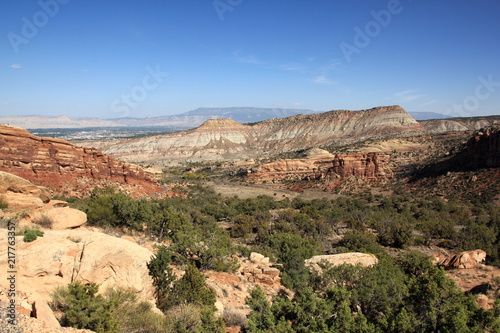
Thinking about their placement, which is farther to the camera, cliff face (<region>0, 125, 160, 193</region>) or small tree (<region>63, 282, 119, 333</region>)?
cliff face (<region>0, 125, 160, 193</region>)

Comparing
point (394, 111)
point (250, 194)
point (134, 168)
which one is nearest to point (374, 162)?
point (250, 194)

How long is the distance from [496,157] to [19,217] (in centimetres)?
5235

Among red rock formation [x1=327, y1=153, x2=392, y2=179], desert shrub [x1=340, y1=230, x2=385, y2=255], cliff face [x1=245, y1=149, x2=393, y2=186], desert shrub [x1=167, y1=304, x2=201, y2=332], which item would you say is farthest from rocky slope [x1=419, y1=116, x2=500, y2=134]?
desert shrub [x1=167, y1=304, x2=201, y2=332]

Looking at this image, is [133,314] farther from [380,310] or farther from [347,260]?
[347,260]

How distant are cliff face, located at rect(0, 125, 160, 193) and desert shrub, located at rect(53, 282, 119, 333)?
97.1 ft

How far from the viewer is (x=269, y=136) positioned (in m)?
134

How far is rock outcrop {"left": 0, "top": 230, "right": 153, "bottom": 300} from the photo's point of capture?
8297 mm

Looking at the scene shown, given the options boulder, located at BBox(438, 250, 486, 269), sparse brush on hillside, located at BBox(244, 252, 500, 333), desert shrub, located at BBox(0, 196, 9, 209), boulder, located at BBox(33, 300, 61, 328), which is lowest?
boulder, located at BBox(438, 250, 486, 269)

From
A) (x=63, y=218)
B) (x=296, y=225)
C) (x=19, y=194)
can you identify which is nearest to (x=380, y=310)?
(x=63, y=218)

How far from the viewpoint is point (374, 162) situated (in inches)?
2205

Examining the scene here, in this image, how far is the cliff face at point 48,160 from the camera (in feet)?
99.1

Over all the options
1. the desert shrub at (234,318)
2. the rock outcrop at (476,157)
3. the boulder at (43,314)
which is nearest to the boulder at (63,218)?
the boulder at (43,314)

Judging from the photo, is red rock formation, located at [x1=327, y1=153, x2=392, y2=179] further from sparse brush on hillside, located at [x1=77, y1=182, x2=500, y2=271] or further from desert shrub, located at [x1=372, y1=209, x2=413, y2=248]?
desert shrub, located at [x1=372, y1=209, x2=413, y2=248]

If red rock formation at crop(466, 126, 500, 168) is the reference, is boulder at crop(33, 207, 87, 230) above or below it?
below
